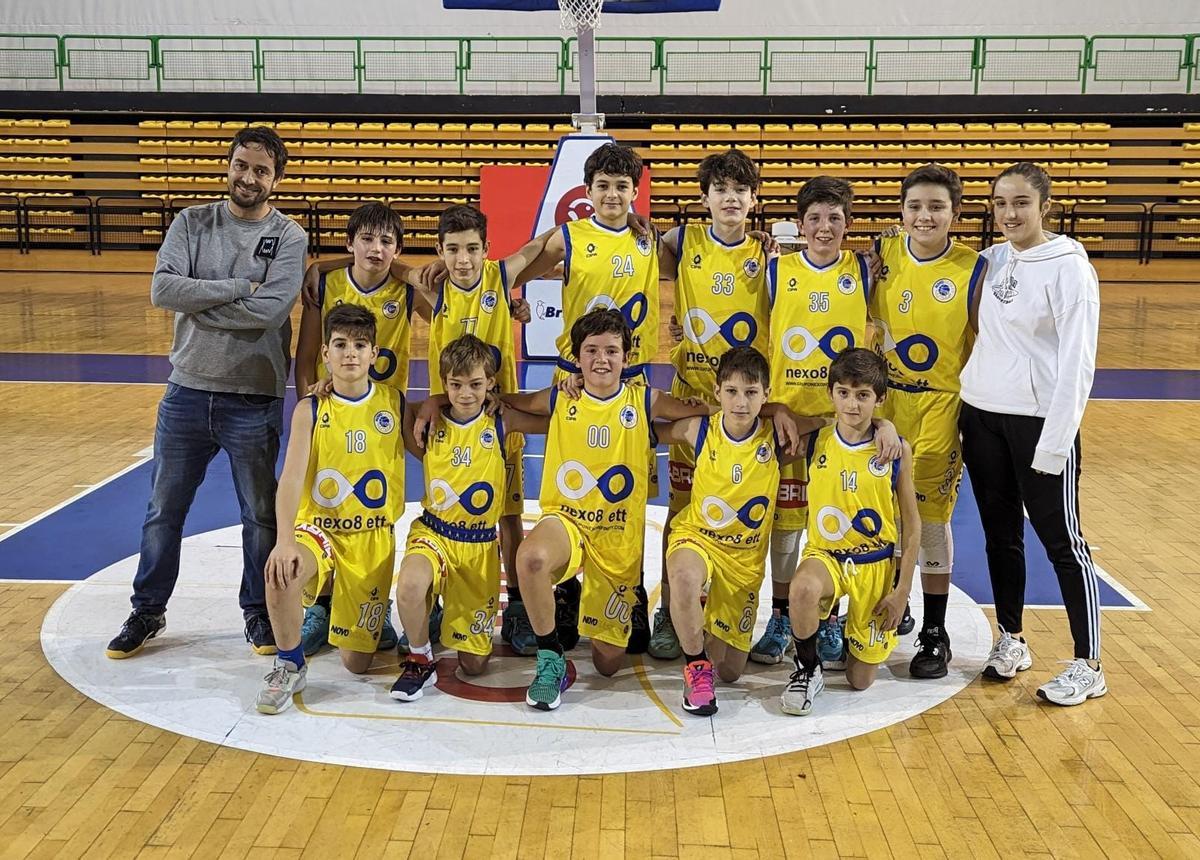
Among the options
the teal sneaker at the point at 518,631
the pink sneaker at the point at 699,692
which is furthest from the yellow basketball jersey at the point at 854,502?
the teal sneaker at the point at 518,631

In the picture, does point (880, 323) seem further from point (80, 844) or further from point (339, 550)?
point (80, 844)

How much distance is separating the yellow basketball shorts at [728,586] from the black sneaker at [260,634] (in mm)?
1682

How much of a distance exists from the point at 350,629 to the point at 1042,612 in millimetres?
3066

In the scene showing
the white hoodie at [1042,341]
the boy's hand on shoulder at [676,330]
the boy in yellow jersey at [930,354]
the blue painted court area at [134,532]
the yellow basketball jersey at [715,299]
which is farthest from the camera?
the blue painted court area at [134,532]

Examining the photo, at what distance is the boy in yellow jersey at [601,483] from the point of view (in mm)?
4387

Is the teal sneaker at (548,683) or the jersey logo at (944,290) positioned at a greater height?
the jersey logo at (944,290)

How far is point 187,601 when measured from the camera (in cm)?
530

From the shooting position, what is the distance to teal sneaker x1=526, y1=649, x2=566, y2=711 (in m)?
4.20

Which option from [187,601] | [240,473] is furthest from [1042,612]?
[187,601]

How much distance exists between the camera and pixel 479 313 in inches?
188

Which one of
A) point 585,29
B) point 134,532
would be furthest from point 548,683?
point 585,29

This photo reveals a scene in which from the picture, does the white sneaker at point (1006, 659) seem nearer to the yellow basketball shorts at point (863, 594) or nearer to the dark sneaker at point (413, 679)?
the yellow basketball shorts at point (863, 594)

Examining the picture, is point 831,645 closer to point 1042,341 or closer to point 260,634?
point 1042,341

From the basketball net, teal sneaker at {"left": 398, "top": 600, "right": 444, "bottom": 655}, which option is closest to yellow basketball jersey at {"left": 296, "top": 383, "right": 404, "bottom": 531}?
teal sneaker at {"left": 398, "top": 600, "right": 444, "bottom": 655}
